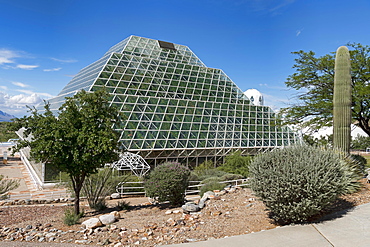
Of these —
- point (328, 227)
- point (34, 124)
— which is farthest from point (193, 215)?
point (34, 124)

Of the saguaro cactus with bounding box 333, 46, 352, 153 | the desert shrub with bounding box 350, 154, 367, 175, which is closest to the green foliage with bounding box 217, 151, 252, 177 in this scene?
the desert shrub with bounding box 350, 154, 367, 175

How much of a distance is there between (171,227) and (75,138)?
6118 millimetres

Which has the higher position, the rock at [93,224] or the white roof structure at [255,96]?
the white roof structure at [255,96]

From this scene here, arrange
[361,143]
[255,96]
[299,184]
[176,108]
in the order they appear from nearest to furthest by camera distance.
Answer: [299,184] < [176,108] < [255,96] < [361,143]

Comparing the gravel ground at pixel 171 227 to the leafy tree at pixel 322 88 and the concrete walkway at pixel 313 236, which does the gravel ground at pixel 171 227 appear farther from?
the leafy tree at pixel 322 88

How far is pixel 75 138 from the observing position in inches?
451

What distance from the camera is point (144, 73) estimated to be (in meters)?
35.7

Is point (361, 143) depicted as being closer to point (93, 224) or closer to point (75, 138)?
point (75, 138)

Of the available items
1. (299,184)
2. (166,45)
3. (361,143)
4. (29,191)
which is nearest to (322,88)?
(299,184)

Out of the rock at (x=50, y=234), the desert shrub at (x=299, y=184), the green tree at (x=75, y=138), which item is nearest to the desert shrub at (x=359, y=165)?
the desert shrub at (x=299, y=184)

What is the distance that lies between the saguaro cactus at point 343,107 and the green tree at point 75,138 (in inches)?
383

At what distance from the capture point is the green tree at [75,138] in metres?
11.0

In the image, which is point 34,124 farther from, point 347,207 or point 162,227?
point 347,207

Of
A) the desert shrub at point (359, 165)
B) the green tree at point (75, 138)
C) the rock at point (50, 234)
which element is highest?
the green tree at point (75, 138)
